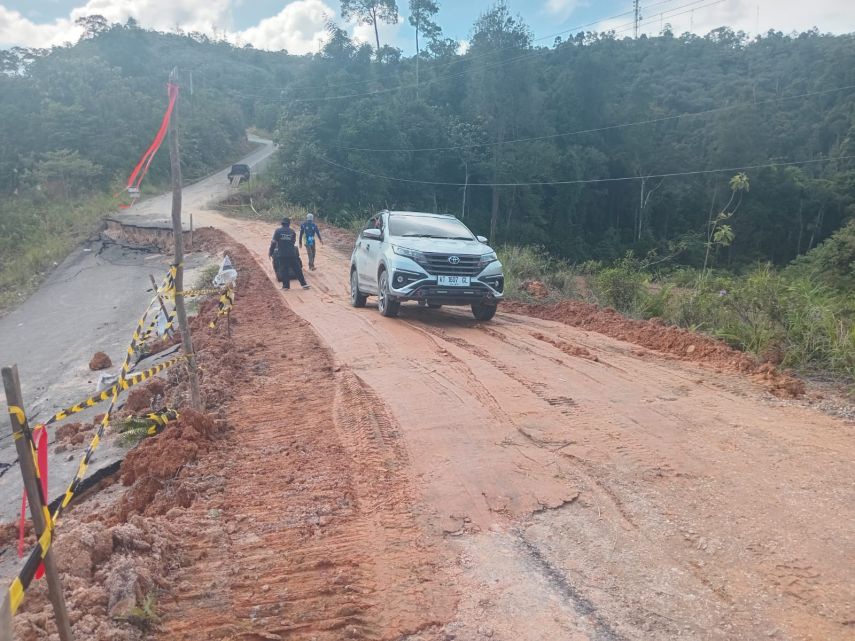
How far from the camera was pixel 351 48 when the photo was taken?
48.8 m

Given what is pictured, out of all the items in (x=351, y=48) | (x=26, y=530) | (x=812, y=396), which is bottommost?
(x=26, y=530)

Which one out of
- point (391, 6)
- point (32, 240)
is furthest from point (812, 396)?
point (391, 6)

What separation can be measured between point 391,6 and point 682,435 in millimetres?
Result: 54774

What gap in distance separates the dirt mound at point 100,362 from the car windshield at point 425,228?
6.42 m

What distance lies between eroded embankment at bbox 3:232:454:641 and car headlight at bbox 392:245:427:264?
342cm

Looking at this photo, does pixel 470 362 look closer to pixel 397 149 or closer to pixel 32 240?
pixel 32 240

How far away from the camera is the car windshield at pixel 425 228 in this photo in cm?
1059

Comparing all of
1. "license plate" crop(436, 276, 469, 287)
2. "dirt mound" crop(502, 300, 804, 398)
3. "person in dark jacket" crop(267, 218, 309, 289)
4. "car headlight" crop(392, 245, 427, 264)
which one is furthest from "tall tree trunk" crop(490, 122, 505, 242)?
"license plate" crop(436, 276, 469, 287)

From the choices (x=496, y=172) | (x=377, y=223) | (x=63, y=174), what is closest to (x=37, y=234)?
(x=63, y=174)

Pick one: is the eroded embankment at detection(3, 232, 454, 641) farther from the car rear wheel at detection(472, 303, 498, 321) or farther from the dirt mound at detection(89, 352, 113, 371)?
the dirt mound at detection(89, 352, 113, 371)

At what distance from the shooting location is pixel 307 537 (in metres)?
3.94

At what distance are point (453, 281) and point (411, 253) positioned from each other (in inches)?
30.3

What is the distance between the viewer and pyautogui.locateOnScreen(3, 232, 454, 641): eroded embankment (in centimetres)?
315

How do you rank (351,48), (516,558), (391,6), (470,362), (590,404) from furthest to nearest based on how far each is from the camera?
(391,6) < (351,48) < (470,362) < (590,404) < (516,558)
